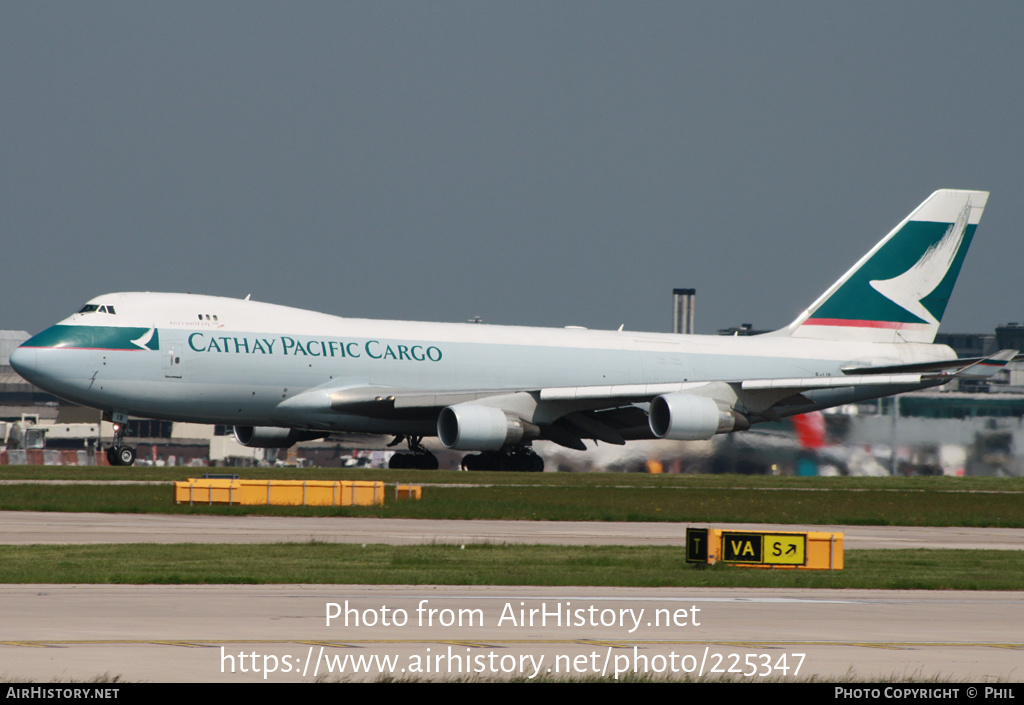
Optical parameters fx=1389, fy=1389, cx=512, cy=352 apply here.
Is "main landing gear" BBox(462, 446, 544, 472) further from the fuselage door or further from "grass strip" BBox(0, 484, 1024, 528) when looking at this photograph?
the fuselage door

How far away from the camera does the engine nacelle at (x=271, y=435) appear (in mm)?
49125

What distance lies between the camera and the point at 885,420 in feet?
167

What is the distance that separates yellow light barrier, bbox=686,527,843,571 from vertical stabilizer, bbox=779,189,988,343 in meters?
36.2

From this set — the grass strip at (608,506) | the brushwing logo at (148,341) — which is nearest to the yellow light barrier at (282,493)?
the grass strip at (608,506)

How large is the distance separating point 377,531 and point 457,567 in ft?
21.9

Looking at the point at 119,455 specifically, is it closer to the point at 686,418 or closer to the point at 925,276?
the point at 686,418

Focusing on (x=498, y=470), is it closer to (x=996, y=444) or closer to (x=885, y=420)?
(x=885, y=420)

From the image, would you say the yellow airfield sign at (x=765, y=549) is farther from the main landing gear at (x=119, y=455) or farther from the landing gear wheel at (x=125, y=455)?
the landing gear wheel at (x=125, y=455)

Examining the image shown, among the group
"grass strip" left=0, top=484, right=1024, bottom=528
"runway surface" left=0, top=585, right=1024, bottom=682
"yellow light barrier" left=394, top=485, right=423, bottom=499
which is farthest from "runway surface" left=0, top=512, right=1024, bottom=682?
"yellow light barrier" left=394, top=485, right=423, bottom=499

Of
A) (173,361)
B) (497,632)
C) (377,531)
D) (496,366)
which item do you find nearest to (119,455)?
(173,361)

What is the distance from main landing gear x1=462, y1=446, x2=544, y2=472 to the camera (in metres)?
48.5
